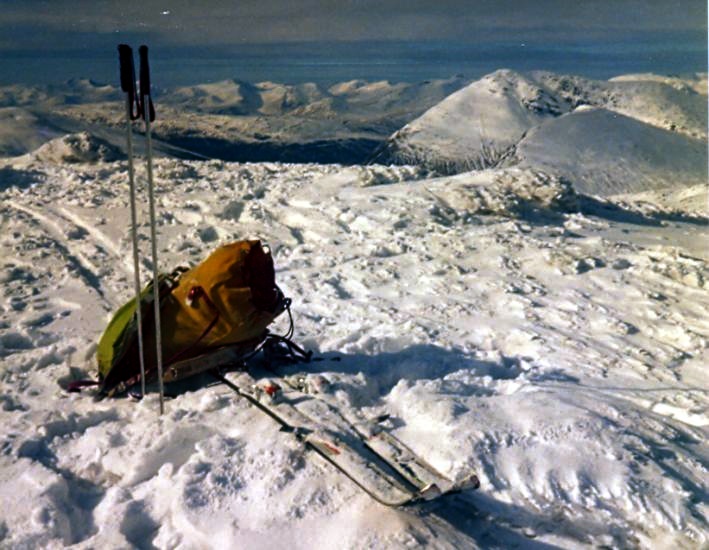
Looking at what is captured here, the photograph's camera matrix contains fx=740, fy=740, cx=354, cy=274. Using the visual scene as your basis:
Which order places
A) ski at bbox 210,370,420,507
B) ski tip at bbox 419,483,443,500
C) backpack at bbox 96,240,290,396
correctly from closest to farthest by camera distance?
ski tip at bbox 419,483,443,500, ski at bbox 210,370,420,507, backpack at bbox 96,240,290,396

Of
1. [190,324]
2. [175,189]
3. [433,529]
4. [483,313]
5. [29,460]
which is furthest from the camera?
[175,189]

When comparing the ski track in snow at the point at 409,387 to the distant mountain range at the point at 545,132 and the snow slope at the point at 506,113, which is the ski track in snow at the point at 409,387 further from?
the snow slope at the point at 506,113

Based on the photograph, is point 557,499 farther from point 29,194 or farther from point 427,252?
point 29,194

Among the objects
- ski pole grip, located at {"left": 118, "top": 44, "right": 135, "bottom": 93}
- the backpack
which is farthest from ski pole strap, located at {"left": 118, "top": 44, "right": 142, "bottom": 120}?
the backpack

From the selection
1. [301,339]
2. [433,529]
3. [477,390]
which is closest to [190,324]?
[301,339]

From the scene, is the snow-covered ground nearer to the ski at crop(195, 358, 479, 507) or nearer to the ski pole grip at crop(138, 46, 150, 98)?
the ski at crop(195, 358, 479, 507)

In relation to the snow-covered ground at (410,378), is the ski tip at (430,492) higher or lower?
higher

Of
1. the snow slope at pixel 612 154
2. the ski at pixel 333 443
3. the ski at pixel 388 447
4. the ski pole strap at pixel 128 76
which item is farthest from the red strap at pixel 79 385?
the snow slope at pixel 612 154
